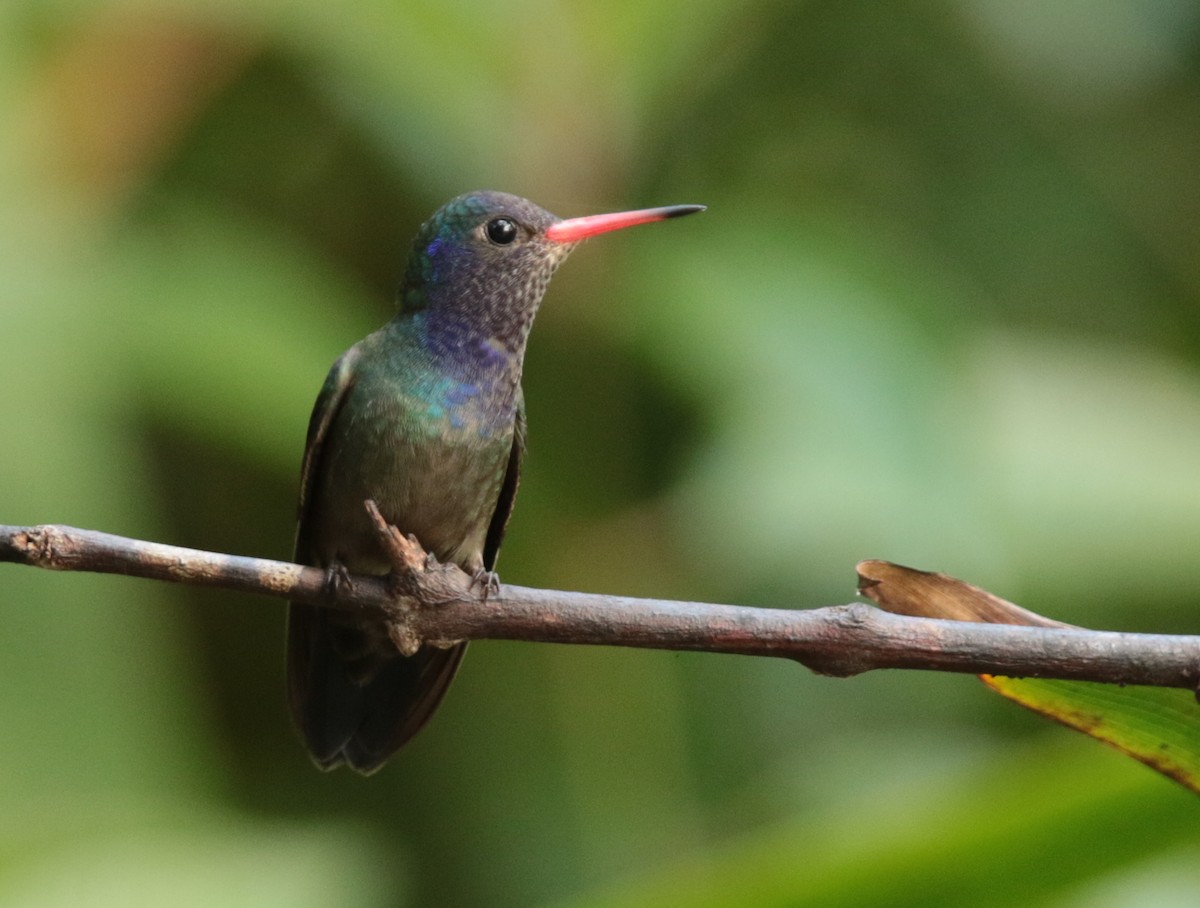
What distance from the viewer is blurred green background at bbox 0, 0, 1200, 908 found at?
10.1 ft

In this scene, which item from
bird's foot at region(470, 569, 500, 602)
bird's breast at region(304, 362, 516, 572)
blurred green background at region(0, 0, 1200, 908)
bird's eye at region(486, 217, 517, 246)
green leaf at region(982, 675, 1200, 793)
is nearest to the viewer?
green leaf at region(982, 675, 1200, 793)

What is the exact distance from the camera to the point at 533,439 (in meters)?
3.79

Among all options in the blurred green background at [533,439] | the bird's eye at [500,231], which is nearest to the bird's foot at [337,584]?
the blurred green background at [533,439]

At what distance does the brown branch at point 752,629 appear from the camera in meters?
1.75

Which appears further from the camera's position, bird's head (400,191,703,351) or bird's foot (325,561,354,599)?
bird's head (400,191,703,351)

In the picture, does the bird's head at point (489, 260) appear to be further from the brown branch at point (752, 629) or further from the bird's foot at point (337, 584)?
the brown branch at point (752, 629)

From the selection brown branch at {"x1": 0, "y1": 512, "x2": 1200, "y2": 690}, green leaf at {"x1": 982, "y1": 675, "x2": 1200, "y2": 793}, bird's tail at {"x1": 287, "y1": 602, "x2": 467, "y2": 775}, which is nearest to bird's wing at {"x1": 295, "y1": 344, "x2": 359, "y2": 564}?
bird's tail at {"x1": 287, "y1": 602, "x2": 467, "y2": 775}

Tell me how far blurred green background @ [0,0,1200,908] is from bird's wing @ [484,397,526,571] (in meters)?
0.45

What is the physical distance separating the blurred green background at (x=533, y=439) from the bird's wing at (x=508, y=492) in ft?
1.47

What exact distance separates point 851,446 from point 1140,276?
1872 mm

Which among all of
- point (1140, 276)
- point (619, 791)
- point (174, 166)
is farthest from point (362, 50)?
point (1140, 276)

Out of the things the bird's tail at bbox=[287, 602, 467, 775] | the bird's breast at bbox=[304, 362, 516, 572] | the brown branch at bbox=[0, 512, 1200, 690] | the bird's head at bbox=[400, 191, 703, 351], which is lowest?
the brown branch at bbox=[0, 512, 1200, 690]

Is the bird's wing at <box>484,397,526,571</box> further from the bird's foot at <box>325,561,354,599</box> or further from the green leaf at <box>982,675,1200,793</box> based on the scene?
the green leaf at <box>982,675,1200,793</box>

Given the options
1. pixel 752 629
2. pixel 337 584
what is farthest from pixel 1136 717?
pixel 337 584
